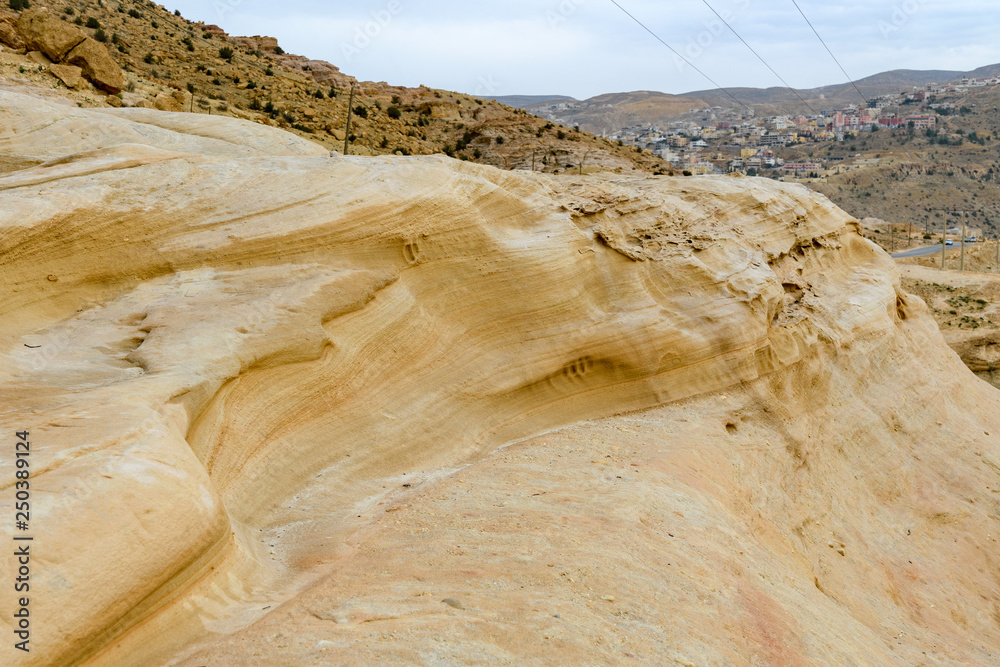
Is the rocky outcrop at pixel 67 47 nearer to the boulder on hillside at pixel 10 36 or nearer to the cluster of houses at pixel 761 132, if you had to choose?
the boulder on hillside at pixel 10 36

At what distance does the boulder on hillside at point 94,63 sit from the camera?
1939 centimetres

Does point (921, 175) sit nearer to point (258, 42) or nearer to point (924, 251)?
point (924, 251)

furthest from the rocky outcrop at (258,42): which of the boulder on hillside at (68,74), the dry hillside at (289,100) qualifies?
the boulder on hillside at (68,74)

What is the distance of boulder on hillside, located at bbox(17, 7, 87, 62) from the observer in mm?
19297

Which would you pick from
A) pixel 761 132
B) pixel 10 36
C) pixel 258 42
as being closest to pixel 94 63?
pixel 10 36

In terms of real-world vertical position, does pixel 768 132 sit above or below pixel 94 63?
above

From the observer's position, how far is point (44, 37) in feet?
63.3

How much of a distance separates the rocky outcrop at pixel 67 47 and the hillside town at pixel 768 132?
57.6 metres

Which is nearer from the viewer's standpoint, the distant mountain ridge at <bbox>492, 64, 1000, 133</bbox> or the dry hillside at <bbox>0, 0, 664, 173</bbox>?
the dry hillside at <bbox>0, 0, 664, 173</bbox>

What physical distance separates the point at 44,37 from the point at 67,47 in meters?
0.56

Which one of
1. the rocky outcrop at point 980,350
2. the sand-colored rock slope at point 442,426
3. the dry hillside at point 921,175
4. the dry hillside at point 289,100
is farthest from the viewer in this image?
the dry hillside at point 921,175

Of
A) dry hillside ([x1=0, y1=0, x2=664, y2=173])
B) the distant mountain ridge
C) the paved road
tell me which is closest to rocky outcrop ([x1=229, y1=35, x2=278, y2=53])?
dry hillside ([x1=0, y1=0, x2=664, y2=173])

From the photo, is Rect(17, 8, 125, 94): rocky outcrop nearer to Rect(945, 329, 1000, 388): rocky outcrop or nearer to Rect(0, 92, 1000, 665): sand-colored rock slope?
Rect(0, 92, 1000, 665): sand-colored rock slope

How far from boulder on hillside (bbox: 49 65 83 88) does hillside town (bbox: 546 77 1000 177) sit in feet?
192
